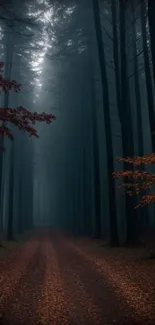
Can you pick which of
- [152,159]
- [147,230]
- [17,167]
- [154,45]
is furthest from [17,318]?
[17,167]

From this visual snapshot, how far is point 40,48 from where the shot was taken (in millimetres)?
20672

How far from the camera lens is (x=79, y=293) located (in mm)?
7379

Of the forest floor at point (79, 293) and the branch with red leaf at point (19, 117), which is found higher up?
the branch with red leaf at point (19, 117)

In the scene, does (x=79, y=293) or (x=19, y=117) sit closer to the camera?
(x=79, y=293)

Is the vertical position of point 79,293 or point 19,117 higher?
point 19,117

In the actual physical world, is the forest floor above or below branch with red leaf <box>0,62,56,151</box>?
below

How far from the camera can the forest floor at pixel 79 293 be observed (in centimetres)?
571

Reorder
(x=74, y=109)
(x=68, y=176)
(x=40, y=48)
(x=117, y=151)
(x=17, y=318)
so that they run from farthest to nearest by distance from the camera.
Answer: (x=68, y=176), (x=117, y=151), (x=74, y=109), (x=40, y=48), (x=17, y=318)

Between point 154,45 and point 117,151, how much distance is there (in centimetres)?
2906

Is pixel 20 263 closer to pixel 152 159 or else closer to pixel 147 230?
pixel 152 159

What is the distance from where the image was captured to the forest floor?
225 inches

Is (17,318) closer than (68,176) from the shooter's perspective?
Yes

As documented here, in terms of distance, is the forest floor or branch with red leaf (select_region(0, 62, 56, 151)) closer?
the forest floor

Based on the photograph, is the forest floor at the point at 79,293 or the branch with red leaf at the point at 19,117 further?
the branch with red leaf at the point at 19,117
